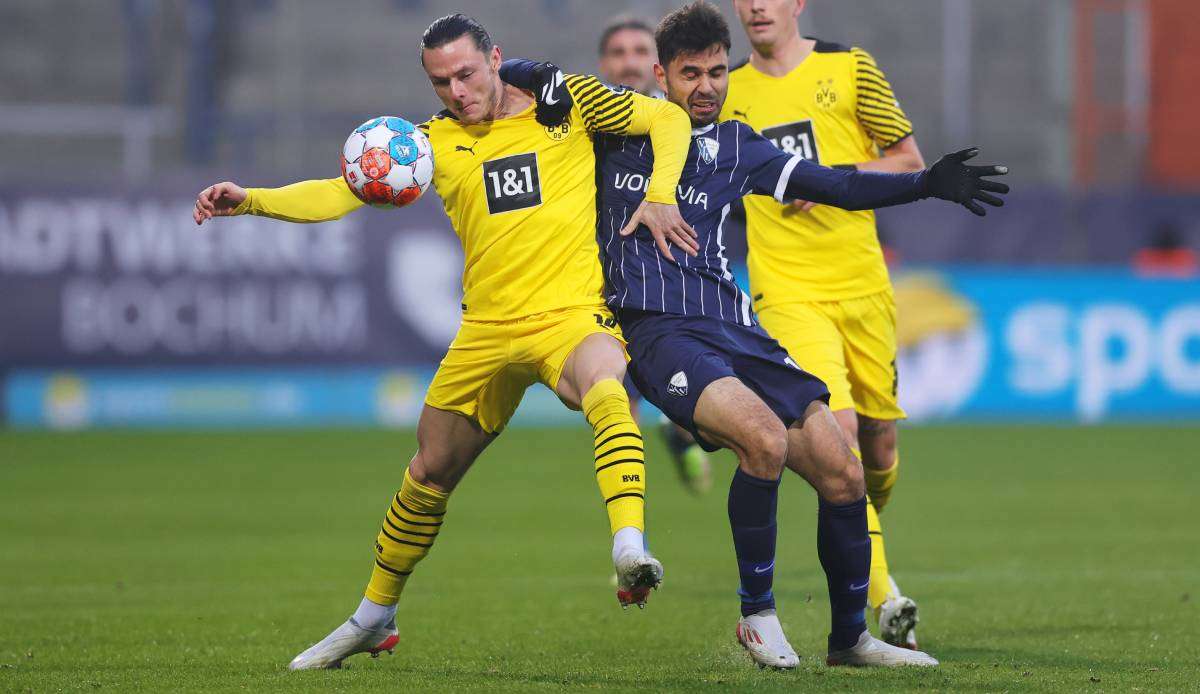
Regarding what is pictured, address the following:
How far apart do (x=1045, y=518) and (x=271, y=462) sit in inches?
271

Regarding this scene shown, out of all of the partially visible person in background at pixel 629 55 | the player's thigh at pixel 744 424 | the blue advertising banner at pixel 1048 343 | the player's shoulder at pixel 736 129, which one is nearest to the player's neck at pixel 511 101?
the player's shoulder at pixel 736 129

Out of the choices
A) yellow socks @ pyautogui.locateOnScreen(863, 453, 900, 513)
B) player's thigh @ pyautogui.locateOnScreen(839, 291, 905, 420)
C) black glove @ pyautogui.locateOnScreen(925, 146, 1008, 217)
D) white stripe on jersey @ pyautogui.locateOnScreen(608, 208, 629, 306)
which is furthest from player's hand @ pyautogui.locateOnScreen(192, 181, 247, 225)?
yellow socks @ pyautogui.locateOnScreen(863, 453, 900, 513)

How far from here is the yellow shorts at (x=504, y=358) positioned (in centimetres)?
604

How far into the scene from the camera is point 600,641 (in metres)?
6.82

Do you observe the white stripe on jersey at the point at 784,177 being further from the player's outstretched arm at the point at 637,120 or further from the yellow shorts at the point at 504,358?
the yellow shorts at the point at 504,358

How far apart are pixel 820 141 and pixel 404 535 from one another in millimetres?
2500

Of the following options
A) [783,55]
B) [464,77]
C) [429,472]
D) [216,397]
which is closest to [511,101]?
[464,77]

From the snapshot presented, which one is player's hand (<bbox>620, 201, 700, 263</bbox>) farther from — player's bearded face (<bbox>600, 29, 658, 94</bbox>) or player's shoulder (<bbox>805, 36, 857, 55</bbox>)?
player's bearded face (<bbox>600, 29, 658, 94</bbox>)

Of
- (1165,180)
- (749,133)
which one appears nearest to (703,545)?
(749,133)

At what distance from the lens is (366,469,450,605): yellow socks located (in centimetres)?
627

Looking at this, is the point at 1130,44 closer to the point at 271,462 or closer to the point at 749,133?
the point at 271,462

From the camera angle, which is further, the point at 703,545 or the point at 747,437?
the point at 703,545

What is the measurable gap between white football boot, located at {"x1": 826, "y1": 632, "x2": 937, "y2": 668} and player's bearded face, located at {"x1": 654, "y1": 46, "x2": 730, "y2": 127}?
2013 millimetres

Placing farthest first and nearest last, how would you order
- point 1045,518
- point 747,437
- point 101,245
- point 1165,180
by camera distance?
point 1165,180 → point 101,245 → point 1045,518 → point 747,437
